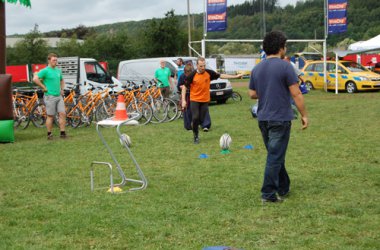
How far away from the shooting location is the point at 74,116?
1537 cm

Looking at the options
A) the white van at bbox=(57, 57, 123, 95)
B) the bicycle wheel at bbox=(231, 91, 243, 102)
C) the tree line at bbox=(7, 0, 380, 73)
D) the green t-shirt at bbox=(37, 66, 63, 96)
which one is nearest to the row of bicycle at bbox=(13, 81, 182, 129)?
the white van at bbox=(57, 57, 123, 95)

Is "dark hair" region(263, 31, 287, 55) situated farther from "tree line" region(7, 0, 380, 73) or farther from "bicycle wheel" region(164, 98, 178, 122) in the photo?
"tree line" region(7, 0, 380, 73)

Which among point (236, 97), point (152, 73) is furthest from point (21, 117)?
point (236, 97)

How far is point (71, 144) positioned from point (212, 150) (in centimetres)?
327

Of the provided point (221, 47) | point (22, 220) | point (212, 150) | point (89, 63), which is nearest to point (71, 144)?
point (212, 150)

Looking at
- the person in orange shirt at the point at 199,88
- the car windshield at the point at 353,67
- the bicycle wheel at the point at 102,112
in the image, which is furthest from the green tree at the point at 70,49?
the person in orange shirt at the point at 199,88

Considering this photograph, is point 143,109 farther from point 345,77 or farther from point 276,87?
point 345,77

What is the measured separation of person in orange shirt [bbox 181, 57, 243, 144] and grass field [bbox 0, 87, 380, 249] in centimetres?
53

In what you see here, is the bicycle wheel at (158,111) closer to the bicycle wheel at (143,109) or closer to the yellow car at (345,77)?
the bicycle wheel at (143,109)

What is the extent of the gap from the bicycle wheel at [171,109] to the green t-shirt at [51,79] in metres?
4.47

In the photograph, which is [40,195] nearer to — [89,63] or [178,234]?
[178,234]

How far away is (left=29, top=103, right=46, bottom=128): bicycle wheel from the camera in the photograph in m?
15.4

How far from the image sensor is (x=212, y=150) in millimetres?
10398

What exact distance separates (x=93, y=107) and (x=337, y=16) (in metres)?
13.9
